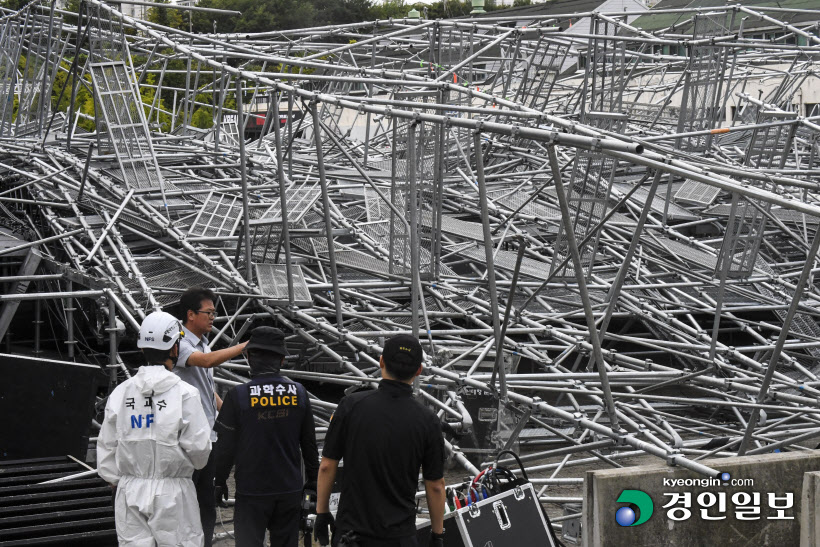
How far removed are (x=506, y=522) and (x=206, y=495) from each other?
210cm

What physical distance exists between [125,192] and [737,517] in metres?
9.79

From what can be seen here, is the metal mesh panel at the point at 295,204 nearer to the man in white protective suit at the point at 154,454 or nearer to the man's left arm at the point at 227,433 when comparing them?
the man's left arm at the point at 227,433

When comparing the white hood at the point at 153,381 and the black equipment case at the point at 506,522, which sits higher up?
the white hood at the point at 153,381

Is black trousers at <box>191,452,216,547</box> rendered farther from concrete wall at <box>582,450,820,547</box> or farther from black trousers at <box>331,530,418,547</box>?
concrete wall at <box>582,450,820,547</box>

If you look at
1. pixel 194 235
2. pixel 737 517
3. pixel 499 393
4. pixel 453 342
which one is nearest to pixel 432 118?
pixel 499 393

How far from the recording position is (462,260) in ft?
46.6

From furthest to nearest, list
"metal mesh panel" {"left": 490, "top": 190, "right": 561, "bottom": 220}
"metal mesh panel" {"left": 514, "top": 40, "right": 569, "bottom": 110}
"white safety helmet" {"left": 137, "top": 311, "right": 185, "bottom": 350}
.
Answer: "metal mesh panel" {"left": 514, "top": 40, "right": 569, "bottom": 110}
"metal mesh panel" {"left": 490, "top": 190, "right": 561, "bottom": 220}
"white safety helmet" {"left": 137, "top": 311, "right": 185, "bottom": 350}

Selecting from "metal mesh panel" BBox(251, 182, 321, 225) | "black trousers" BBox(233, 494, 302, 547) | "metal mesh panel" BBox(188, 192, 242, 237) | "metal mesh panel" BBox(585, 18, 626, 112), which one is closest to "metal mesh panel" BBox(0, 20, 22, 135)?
"metal mesh panel" BBox(188, 192, 242, 237)

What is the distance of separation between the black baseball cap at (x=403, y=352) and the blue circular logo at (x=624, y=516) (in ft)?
6.75

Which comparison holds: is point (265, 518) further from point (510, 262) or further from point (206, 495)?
point (510, 262)

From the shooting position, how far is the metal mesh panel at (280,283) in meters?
11.6

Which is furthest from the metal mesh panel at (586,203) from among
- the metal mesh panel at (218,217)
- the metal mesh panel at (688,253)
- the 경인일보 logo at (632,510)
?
the 경인일보 logo at (632,510)

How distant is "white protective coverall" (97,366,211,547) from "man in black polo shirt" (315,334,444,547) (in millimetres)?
1047

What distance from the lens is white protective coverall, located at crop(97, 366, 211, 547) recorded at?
6.47 metres
